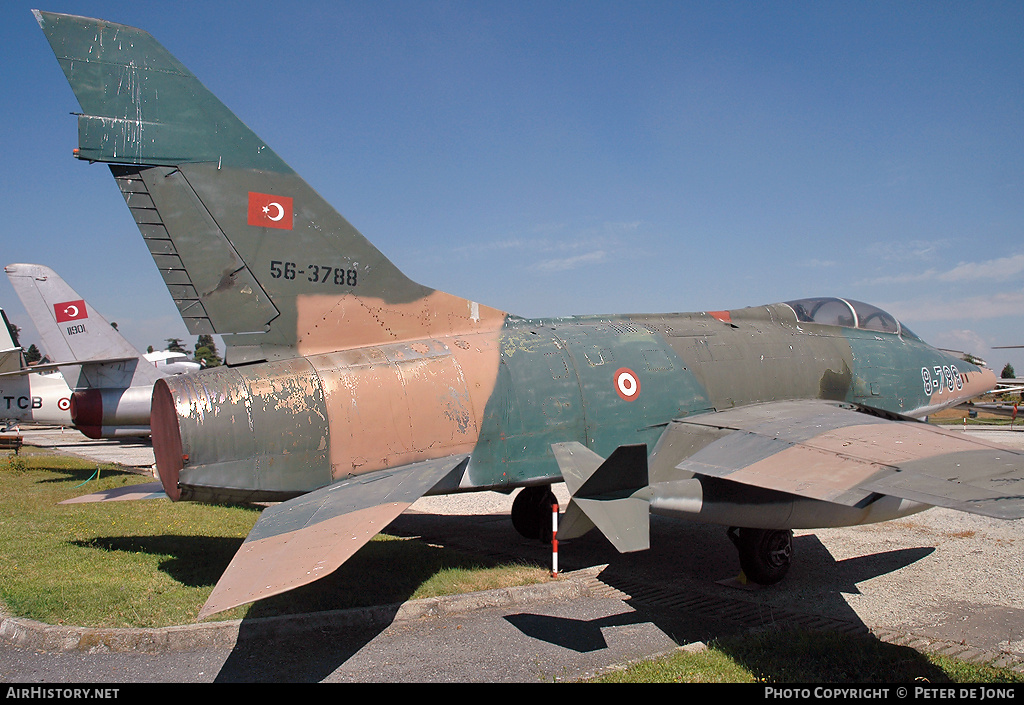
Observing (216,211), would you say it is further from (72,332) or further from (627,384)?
(72,332)

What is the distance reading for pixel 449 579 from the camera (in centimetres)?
671

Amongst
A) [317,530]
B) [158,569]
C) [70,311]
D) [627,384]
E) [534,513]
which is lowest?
[158,569]

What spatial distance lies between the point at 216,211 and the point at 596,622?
5289 millimetres

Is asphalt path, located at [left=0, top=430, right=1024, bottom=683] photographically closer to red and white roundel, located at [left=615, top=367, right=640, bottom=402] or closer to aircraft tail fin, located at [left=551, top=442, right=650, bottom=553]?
aircraft tail fin, located at [left=551, top=442, right=650, bottom=553]

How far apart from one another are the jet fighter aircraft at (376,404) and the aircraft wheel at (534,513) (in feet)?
7.67

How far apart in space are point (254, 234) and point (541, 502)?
5.20 m

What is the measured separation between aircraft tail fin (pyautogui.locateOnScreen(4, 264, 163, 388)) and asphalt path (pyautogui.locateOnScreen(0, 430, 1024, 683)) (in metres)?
13.0

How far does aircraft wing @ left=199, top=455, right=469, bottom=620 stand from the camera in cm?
392

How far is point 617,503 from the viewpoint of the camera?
17.6 feet

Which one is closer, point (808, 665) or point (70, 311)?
point (808, 665)

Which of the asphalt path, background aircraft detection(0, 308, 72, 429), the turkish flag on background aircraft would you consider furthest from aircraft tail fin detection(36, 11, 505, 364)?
background aircraft detection(0, 308, 72, 429)

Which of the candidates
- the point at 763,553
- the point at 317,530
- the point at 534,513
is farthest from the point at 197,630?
the point at 763,553

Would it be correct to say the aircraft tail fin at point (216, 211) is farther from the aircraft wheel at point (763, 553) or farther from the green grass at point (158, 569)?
the aircraft wheel at point (763, 553)

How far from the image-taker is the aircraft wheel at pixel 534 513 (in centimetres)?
891
